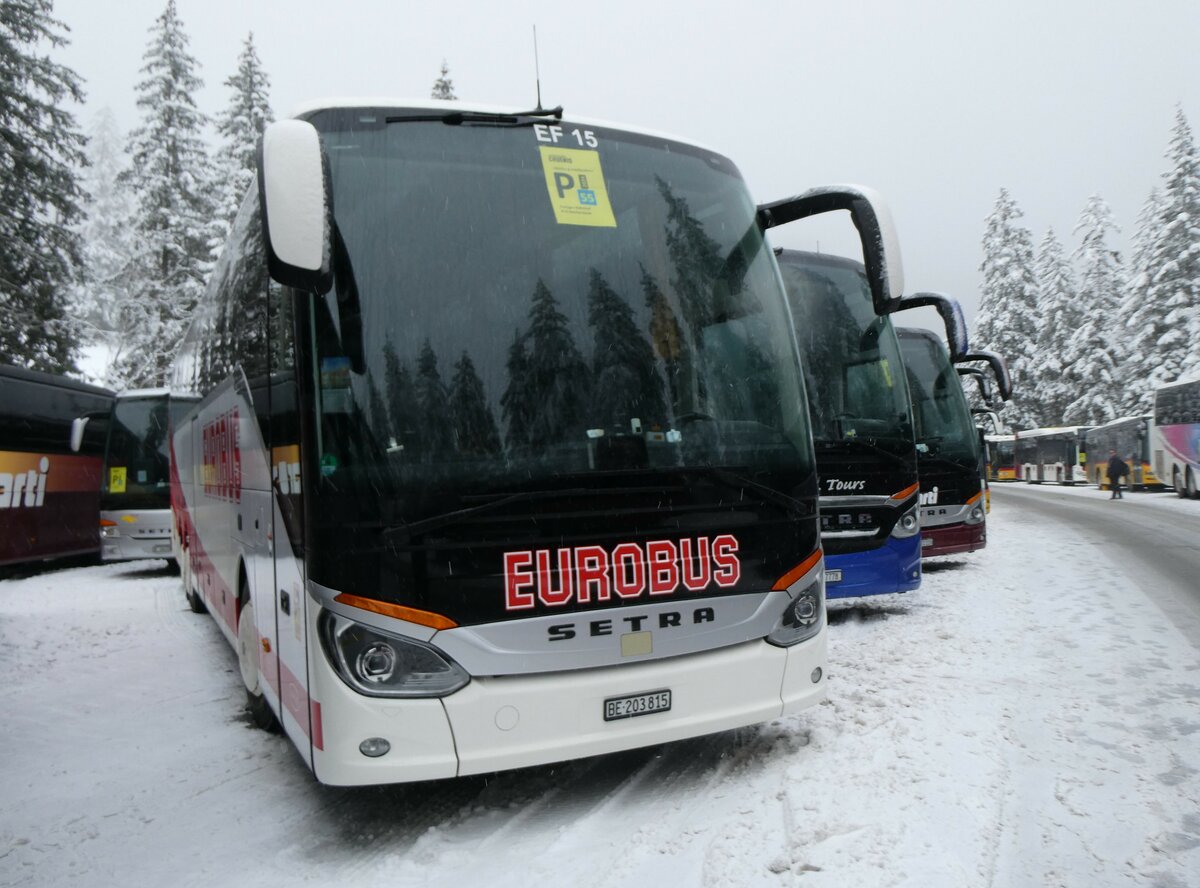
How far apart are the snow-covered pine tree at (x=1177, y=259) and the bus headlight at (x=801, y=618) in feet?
146

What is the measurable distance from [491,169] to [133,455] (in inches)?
555

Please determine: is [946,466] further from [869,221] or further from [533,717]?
[533,717]

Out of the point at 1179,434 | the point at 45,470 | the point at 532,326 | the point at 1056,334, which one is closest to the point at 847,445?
the point at 532,326

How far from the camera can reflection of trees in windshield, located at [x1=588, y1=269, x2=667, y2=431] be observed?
415cm

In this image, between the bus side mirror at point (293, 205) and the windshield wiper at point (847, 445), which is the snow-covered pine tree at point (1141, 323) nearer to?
the windshield wiper at point (847, 445)

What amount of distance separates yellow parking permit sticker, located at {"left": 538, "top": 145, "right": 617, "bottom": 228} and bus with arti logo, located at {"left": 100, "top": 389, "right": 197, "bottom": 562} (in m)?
13.3

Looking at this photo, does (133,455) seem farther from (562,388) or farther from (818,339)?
(562,388)

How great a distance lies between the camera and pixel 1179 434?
29.8 meters

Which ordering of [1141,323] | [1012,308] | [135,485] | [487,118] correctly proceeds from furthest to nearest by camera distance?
[1012,308]
[1141,323]
[135,485]
[487,118]

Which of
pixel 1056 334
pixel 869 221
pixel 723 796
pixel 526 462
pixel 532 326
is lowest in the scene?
pixel 723 796

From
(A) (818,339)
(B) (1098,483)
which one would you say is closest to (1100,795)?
(A) (818,339)

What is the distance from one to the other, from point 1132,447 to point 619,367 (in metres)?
38.5

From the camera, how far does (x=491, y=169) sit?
167 inches

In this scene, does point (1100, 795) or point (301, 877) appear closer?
point (301, 877)
